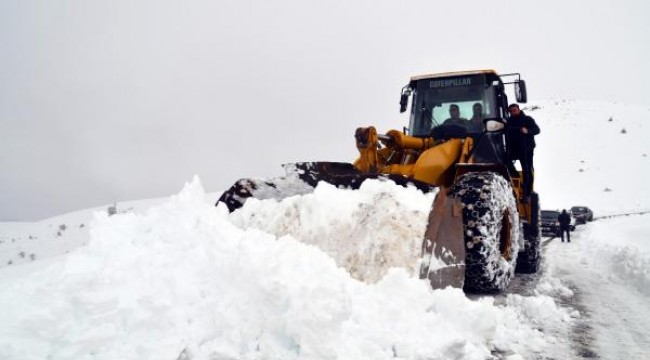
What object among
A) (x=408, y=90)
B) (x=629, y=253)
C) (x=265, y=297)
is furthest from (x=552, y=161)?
(x=265, y=297)

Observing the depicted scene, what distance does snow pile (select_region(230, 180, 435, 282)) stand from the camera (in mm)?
3466

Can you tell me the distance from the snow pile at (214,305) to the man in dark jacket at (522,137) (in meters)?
3.53

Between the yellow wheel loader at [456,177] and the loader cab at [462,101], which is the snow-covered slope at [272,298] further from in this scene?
the loader cab at [462,101]

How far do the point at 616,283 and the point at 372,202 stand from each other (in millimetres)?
4349

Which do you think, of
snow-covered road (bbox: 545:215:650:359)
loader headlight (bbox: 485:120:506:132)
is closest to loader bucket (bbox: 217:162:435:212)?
loader headlight (bbox: 485:120:506:132)

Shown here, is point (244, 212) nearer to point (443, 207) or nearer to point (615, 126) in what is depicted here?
point (443, 207)

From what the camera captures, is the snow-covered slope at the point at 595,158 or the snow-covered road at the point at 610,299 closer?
the snow-covered road at the point at 610,299

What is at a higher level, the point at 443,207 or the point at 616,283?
the point at 443,207

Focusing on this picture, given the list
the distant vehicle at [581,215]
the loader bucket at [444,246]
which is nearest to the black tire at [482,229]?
the loader bucket at [444,246]

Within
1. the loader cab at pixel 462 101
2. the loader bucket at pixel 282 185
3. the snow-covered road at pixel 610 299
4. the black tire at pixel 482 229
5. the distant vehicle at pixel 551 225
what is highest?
the loader cab at pixel 462 101

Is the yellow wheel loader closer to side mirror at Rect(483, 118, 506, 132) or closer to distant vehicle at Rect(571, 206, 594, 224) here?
side mirror at Rect(483, 118, 506, 132)

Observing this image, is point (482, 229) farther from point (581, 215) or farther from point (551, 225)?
point (581, 215)

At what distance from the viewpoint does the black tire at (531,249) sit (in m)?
6.61

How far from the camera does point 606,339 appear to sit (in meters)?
3.58
